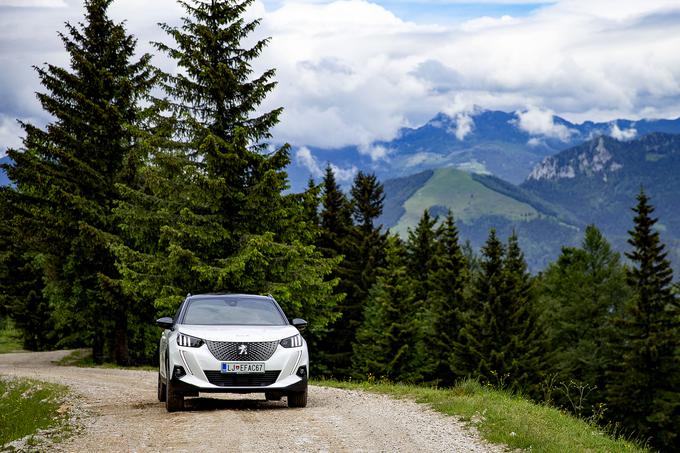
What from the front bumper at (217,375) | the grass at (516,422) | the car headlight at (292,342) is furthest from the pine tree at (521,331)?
the front bumper at (217,375)

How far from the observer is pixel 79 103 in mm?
30172

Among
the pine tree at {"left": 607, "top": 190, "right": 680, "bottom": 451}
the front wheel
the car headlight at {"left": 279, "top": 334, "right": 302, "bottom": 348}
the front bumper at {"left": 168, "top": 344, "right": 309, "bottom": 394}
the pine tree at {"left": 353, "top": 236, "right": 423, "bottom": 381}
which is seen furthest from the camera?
the pine tree at {"left": 607, "top": 190, "right": 680, "bottom": 451}

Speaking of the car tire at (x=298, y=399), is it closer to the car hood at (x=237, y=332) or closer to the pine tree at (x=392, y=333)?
the car hood at (x=237, y=332)

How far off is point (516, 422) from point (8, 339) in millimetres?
61043

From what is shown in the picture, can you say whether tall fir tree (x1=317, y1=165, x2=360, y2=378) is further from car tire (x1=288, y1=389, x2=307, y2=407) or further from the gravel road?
car tire (x1=288, y1=389, x2=307, y2=407)

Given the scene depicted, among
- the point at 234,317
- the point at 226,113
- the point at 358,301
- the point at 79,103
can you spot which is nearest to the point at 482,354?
the point at 358,301

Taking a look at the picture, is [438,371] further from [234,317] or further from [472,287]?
[234,317]

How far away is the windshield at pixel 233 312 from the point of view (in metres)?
12.5

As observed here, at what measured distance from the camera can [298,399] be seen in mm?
12281

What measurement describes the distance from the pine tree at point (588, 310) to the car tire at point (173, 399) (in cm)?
4126

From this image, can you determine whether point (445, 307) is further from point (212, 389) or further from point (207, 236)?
point (212, 389)

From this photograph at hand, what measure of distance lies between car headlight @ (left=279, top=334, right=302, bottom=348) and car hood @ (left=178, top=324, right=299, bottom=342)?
0.20 feet

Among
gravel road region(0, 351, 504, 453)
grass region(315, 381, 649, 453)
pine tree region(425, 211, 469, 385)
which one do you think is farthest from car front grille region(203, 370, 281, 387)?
pine tree region(425, 211, 469, 385)

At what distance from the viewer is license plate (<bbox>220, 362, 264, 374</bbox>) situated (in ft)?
37.3
